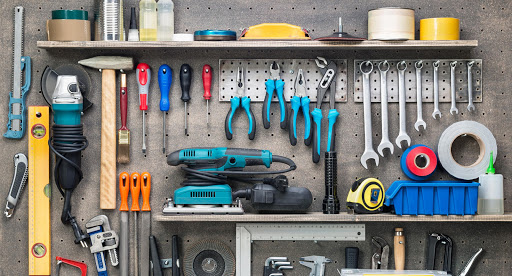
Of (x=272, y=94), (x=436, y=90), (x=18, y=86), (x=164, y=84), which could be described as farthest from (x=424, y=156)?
(x=18, y=86)

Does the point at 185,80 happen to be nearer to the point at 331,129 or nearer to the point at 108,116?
the point at 108,116

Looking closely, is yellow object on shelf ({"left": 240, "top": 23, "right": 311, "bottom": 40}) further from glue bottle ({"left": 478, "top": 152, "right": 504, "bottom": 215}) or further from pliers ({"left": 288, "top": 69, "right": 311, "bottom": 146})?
glue bottle ({"left": 478, "top": 152, "right": 504, "bottom": 215})

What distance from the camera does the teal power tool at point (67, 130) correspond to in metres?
2.46

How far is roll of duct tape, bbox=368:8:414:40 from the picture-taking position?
242 cm

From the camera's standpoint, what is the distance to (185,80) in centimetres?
257

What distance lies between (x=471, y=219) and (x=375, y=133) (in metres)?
0.49

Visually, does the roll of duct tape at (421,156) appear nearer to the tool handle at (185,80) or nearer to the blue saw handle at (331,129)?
the blue saw handle at (331,129)

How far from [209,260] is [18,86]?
1027 mm

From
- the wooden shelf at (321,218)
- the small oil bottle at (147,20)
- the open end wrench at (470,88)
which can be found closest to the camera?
the wooden shelf at (321,218)

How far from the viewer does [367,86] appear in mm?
2580

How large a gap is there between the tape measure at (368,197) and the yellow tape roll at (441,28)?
585 mm

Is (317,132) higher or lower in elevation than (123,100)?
lower

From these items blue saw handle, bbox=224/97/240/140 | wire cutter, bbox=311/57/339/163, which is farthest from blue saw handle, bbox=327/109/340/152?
blue saw handle, bbox=224/97/240/140

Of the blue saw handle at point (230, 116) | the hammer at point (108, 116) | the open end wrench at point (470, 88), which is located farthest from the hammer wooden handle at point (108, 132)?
the open end wrench at point (470, 88)
